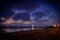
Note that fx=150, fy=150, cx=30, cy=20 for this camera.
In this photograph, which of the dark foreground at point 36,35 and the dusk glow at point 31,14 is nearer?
the dark foreground at point 36,35

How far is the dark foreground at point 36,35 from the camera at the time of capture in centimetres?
294

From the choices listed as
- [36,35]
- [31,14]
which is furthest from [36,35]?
[31,14]

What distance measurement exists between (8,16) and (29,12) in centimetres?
46

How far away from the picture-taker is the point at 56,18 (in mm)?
3361

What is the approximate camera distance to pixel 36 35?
3156 mm

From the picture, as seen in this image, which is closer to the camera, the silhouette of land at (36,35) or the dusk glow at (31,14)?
the silhouette of land at (36,35)

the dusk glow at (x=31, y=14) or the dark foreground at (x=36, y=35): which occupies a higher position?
the dusk glow at (x=31, y=14)

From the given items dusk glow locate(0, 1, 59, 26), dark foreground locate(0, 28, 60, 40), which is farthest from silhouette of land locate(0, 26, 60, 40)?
dusk glow locate(0, 1, 59, 26)

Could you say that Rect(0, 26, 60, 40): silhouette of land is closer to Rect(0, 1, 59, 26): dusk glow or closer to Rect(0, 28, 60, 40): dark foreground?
Rect(0, 28, 60, 40): dark foreground

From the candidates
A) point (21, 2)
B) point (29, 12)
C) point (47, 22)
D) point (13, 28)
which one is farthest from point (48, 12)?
point (13, 28)

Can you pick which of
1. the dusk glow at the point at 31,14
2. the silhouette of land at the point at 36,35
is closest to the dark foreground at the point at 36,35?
the silhouette of land at the point at 36,35

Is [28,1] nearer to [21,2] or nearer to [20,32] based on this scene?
[21,2]

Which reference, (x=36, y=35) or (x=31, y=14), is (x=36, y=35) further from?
(x=31, y=14)

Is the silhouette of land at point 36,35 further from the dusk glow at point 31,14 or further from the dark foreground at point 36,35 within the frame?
the dusk glow at point 31,14
